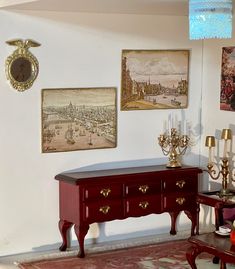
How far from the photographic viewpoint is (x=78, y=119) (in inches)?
243

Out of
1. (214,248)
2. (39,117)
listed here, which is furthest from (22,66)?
(214,248)

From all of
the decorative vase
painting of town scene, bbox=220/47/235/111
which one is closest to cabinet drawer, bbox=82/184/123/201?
the decorative vase

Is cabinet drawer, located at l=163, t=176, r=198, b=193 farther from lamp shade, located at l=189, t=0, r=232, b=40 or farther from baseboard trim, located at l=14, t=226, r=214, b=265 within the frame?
lamp shade, located at l=189, t=0, r=232, b=40

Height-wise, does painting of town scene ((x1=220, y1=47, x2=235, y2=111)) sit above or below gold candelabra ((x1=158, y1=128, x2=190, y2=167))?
above

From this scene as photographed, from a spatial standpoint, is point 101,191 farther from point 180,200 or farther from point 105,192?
point 180,200

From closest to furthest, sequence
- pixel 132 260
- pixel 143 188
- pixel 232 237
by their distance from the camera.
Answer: pixel 232 237, pixel 132 260, pixel 143 188

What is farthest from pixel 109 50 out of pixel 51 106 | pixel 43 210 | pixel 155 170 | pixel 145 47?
pixel 43 210

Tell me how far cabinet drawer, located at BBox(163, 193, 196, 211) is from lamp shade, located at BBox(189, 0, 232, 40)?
240cm

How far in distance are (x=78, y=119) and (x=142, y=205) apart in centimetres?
103

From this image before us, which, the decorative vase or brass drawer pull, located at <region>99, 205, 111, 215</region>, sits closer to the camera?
the decorative vase

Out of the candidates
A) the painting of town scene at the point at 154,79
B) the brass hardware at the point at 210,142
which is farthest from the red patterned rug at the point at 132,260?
the painting of town scene at the point at 154,79

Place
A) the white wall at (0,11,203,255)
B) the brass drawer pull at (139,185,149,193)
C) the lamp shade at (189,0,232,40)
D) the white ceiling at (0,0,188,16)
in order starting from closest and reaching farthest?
the lamp shade at (189,0,232,40), the white ceiling at (0,0,188,16), the white wall at (0,11,203,255), the brass drawer pull at (139,185,149,193)

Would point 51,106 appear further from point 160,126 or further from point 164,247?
point 164,247

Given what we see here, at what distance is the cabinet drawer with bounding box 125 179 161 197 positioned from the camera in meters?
6.10
